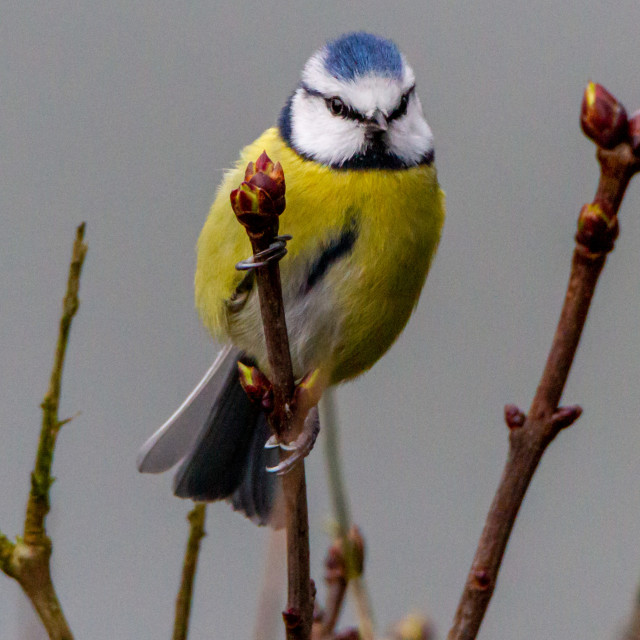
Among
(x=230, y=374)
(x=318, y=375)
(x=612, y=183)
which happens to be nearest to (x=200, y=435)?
(x=230, y=374)

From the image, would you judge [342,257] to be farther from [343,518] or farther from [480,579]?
[480,579]

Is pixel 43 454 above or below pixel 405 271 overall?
below

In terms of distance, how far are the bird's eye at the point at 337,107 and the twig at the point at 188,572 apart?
0.74 metres

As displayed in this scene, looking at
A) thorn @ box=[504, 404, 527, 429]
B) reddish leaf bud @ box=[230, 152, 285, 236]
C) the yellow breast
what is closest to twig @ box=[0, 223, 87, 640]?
reddish leaf bud @ box=[230, 152, 285, 236]

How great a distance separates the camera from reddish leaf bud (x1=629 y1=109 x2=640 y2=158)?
0.42m

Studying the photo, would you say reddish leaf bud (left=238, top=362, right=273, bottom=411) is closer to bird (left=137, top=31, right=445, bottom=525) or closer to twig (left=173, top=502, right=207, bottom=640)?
twig (left=173, top=502, right=207, bottom=640)

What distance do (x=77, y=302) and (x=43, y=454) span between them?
0.13m

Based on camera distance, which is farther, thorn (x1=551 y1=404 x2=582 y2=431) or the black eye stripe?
the black eye stripe

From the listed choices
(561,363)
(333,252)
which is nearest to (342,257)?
(333,252)

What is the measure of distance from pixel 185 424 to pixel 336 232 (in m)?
0.52

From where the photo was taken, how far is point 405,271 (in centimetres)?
129

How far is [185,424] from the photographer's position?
1558mm

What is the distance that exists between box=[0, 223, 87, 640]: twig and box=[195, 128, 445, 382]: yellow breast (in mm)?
573

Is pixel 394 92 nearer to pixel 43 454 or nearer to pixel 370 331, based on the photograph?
pixel 370 331
